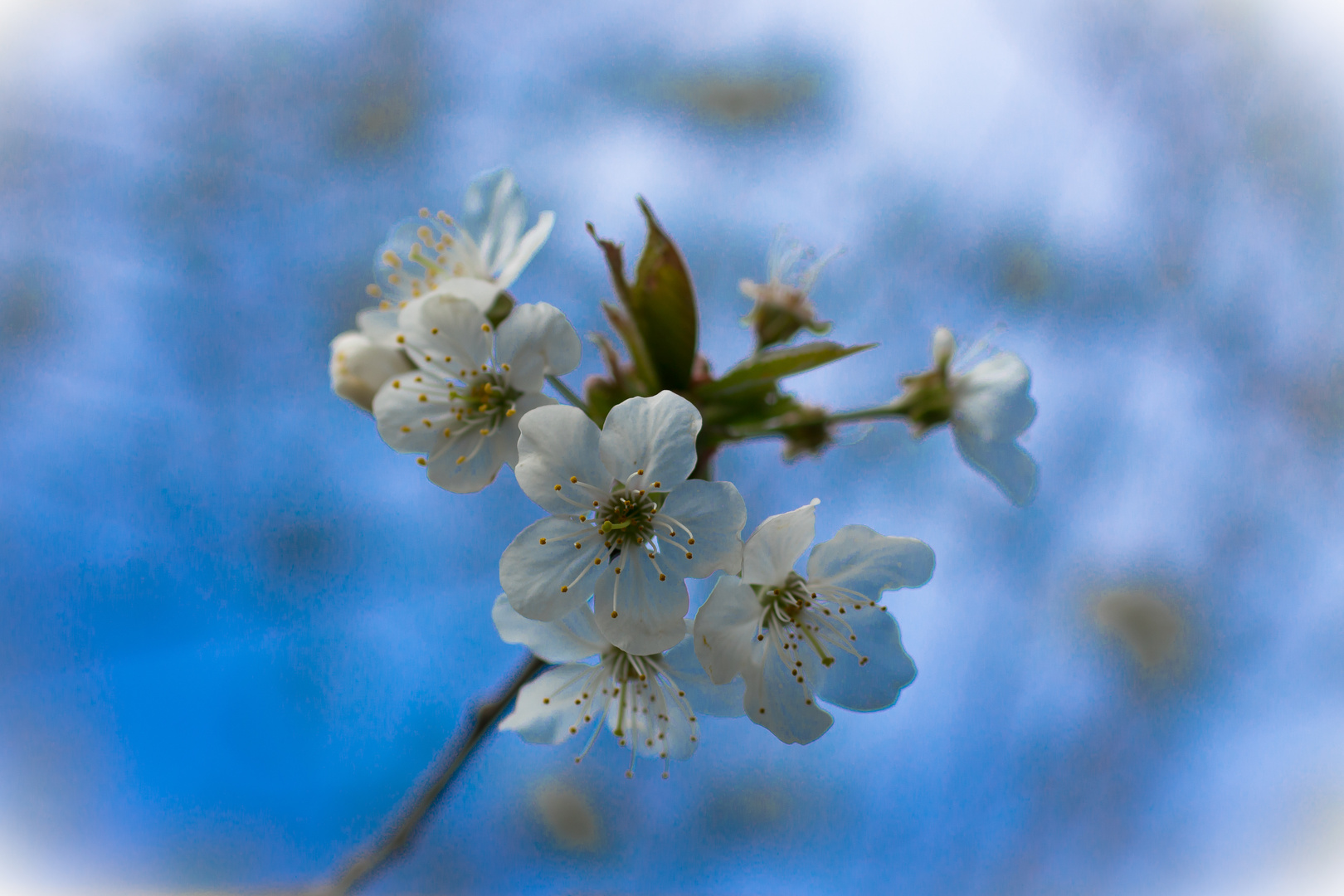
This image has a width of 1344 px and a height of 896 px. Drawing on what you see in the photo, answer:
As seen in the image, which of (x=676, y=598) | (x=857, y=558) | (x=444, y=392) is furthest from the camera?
(x=444, y=392)

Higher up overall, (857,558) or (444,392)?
→ (444,392)

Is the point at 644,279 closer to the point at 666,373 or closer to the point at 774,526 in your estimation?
the point at 666,373

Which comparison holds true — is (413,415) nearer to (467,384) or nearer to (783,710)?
(467,384)

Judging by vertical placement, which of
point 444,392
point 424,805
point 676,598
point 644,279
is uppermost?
point 644,279

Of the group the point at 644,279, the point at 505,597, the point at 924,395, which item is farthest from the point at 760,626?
the point at 924,395

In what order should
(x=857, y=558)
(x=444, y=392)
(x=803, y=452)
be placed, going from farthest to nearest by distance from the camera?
(x=803, y=452)
(x=444, y=392)
(x=857, y=558)

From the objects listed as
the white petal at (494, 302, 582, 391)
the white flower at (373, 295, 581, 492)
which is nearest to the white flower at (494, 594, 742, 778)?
the white flower at (373, 295, 581, 492)

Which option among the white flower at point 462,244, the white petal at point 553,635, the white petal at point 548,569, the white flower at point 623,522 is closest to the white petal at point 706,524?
the white flower at point 623,522

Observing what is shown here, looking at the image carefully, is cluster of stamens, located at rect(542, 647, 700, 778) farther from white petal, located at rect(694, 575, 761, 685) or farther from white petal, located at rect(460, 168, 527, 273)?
white petal, located at rect(460, 168, 527, 273)

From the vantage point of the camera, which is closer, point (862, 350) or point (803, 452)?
point (862, 350)
